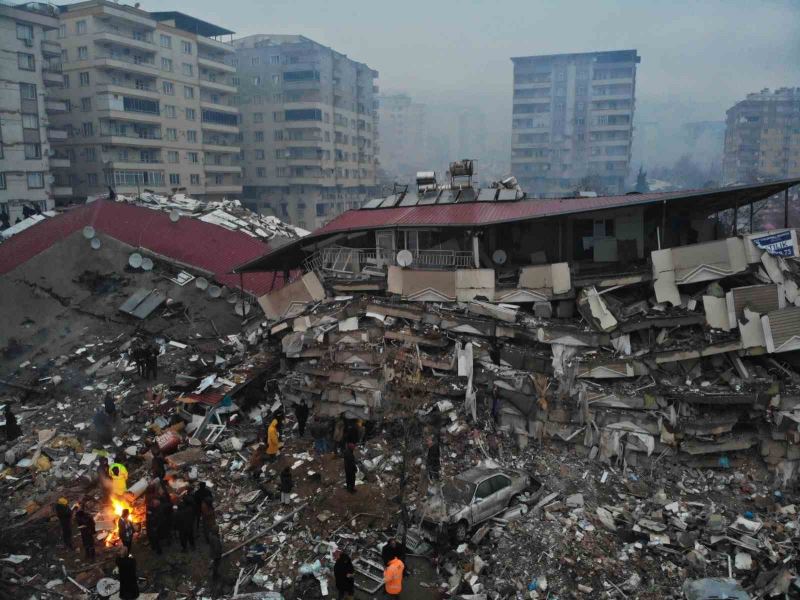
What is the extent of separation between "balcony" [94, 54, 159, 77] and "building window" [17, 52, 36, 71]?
21.9 feet

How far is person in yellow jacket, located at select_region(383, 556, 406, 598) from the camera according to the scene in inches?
360

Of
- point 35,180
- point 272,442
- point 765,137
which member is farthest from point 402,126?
point 272,442

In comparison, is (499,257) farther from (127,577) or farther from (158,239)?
(158,239)

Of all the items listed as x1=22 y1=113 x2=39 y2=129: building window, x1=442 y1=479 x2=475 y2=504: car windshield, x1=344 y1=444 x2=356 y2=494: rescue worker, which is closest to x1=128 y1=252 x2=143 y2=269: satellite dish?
x1=344 y1=444 x2=356 y2=494: rescue worker

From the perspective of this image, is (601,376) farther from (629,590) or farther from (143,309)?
(143,309)

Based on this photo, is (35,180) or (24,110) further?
(35,180)

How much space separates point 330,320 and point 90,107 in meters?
44.6

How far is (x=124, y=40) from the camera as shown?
50.3m

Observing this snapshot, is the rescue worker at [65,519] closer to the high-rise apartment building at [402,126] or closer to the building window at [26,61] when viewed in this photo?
the building window at [26,61]

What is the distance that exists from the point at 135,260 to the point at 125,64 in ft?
111

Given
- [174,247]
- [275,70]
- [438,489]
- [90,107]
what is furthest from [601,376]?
[275,70]

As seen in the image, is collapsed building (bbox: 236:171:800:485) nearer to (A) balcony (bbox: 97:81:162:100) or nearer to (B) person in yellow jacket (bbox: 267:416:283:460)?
(B) person in yellow jacket (bbox: 267:416:283:460)

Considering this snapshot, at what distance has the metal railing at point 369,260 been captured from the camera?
1723 cm

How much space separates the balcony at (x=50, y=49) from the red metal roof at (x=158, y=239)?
2215cm
